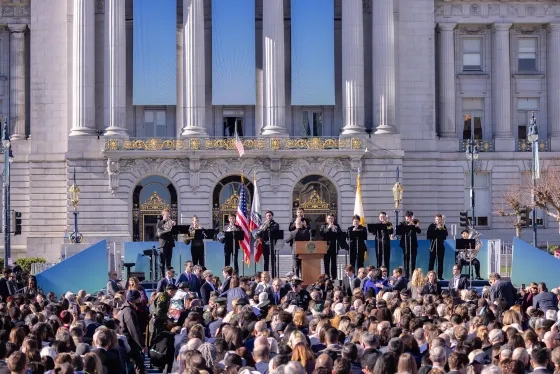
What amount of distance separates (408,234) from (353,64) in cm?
2355

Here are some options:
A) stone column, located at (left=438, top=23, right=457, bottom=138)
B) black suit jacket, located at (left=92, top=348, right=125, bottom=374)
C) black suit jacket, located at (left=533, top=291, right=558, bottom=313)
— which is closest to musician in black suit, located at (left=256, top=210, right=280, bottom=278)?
black suit jacket, located at (left=533, top=291, right=558, bottom=313)

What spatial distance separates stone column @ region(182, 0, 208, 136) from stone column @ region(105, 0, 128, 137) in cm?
305

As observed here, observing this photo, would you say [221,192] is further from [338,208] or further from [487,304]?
[487,304]

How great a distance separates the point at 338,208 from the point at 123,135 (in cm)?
1088

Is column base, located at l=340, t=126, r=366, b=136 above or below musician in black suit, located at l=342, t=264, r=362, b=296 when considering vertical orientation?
above

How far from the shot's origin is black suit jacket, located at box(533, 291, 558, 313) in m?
30.4

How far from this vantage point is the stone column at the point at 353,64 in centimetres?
6856

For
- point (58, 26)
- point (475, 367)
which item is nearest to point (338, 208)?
point (58, 26)

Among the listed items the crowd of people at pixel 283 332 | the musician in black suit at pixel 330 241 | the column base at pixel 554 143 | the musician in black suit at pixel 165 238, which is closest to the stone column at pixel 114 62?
the musician in black suit at pixel 165 238

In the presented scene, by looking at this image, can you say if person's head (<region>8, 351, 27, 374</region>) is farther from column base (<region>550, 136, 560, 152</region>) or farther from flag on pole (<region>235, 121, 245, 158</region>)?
column base (<region>550, 136, 560, 152</region>)

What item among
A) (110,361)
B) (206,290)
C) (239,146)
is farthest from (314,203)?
(110,361)

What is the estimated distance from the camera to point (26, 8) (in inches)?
2832

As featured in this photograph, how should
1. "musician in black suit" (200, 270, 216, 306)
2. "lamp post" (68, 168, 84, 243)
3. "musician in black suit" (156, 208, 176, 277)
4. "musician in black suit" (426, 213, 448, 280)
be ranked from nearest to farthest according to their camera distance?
"musician in black suit" (200, 270, 216, 306) < "musician in black suit" (426, 213, 448, 280) < "musician in black suit" (156, 208, 176, 277) < "lamp post" (68, 168, 84, 243)

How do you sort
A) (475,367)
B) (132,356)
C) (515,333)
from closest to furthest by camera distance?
1. (475,367)
2. (515,333)
3. (132,356)
